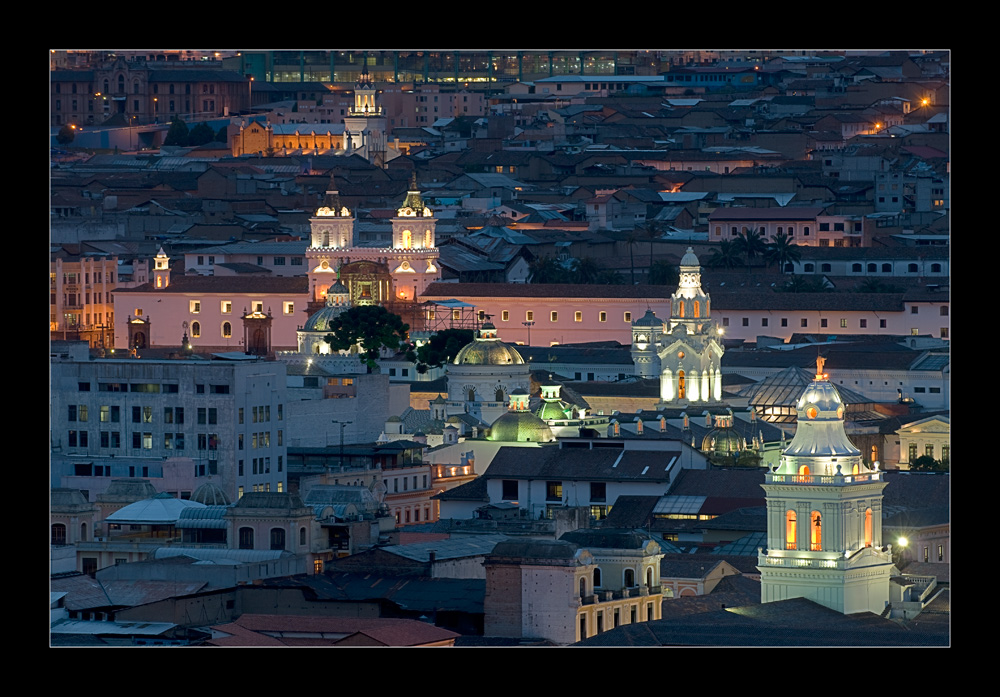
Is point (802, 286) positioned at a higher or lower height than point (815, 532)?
higher

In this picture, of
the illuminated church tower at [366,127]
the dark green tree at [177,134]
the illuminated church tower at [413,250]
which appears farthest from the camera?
the dark green tree at [177,134]

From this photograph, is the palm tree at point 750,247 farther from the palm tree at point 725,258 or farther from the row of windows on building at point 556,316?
the row of windows on building at point 556,316

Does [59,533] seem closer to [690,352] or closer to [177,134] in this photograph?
[690,352]

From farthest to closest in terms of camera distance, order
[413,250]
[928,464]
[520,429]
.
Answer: [413,250]
[520,429]
[928,464]

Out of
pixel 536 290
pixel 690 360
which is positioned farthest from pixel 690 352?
pixel 536 290

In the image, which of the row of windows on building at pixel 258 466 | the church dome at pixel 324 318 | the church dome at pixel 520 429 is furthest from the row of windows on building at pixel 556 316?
the row of windows on building at pixel 258 466

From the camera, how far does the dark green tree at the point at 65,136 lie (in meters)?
175

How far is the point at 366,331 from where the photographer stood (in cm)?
10406

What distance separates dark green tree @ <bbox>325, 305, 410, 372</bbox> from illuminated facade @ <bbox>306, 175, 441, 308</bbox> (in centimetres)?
925

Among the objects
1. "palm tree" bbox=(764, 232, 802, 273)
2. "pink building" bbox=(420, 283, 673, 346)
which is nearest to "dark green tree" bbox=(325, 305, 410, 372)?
"pink building" bbox=(420, 283, 673, 346)

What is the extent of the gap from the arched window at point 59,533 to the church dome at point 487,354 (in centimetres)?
2813

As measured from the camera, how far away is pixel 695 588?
6012cm

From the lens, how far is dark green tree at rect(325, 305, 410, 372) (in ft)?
338

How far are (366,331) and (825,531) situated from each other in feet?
164
